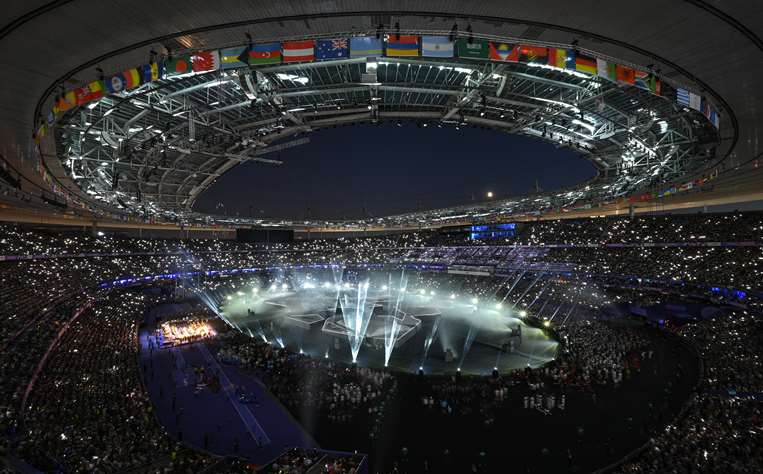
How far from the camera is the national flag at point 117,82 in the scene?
322 inches

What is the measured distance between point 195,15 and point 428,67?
6.86 meters

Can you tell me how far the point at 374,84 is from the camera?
9.63 m

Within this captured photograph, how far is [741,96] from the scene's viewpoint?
8711 mm

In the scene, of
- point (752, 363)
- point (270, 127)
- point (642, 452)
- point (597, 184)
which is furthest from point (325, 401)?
point (597, 184)

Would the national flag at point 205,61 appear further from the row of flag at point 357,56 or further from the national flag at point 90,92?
the national flag at point 90,92

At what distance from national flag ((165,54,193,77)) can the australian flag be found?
10.1ft

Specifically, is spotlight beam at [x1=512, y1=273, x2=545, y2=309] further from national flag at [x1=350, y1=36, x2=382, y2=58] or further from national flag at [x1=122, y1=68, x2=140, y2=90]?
national flag at [x1=122, y1=68, x2=140, y2=90]

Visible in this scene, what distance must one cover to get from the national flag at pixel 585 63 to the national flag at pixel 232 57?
7.63 m

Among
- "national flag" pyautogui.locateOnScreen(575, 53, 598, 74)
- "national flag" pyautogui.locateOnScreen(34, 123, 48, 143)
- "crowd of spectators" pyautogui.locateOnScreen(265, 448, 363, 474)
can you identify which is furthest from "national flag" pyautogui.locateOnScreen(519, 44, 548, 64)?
"national flag" pyautogui.locateOnScreen(34, 123, 48, 143)

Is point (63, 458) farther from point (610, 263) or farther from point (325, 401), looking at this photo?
point (610, 263)

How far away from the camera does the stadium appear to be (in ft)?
22.8

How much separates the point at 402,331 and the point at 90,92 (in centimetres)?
2393

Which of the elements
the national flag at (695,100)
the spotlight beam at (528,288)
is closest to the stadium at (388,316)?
the national flag at (695,100)

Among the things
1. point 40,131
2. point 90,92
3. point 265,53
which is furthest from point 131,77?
point 40,131
